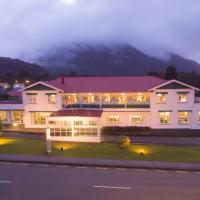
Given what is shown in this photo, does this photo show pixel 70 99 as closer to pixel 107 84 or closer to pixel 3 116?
pixel 107 84

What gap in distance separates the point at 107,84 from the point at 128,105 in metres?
5.21

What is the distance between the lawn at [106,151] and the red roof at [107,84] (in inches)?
547

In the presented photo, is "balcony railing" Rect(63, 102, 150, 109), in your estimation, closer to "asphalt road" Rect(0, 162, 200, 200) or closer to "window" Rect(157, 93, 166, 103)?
"window" Rect(157, 93, 166, 103)

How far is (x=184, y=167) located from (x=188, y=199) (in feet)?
25.0

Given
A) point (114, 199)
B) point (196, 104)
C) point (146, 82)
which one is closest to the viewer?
point (114, 199)

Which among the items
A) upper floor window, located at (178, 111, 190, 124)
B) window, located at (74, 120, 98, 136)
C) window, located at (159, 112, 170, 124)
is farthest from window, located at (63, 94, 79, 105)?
upper floor window, located at (178, 111, 190, 124)

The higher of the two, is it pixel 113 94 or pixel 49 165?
pixel 113 94

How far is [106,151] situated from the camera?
1341 inches

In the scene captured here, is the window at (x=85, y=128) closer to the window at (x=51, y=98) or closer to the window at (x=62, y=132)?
the window at (x=62, y=132)

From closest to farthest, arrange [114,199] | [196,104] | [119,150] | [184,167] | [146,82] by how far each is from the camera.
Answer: [114,199], [184,167], [119,150], [196,104], [146,82]

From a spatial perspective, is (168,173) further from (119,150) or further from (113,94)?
(113,94)

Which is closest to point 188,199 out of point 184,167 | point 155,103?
point 184,167

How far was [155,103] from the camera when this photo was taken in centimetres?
4866

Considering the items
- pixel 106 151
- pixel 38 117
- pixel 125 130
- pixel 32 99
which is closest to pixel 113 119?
pixel 125 130
